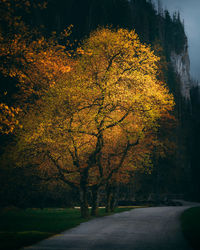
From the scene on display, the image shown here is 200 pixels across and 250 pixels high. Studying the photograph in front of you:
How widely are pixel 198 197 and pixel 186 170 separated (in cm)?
1024

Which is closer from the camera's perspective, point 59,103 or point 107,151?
point 59,103

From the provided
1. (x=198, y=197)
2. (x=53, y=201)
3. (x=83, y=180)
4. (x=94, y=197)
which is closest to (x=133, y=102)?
(x=83, y=180)

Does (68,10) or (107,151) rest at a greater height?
(68,10)

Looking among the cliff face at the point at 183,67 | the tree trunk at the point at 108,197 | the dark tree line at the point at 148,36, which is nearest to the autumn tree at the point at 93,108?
the dark tree line at the point at 148,36

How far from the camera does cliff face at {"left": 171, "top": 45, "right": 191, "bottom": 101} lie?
101575 mm

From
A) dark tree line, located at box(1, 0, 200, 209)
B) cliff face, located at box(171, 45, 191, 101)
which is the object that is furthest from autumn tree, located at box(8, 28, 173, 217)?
cliff face, located at box(171, 45, 191, 101)

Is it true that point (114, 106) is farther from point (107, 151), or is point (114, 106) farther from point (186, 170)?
point (186, 170)

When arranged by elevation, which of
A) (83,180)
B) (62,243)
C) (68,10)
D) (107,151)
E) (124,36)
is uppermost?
(68,10)

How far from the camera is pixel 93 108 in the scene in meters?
22.0

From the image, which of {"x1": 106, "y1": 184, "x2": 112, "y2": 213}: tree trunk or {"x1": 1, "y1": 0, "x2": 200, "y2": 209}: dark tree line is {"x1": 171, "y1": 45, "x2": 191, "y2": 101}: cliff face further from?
{"x1": 106, "y1": 184, "x2": 112, "y2": 213}: tree trunk

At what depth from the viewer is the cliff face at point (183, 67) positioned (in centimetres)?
10157

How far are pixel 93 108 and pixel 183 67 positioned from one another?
93010 millimetres

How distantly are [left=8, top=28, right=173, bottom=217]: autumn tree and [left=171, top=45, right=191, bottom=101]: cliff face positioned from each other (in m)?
80.8

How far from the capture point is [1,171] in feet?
72.8
